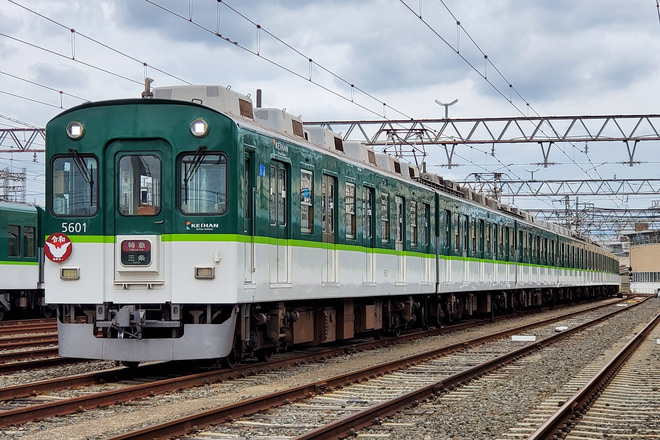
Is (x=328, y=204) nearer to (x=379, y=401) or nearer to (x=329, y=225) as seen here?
(x=329, y=225)

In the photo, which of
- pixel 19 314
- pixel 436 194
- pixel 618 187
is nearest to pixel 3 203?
pixel 19 314

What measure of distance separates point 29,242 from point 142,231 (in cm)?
1619

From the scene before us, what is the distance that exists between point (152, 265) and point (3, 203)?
15621mm

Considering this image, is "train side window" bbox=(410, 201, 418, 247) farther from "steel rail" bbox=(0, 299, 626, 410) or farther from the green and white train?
the green and white train

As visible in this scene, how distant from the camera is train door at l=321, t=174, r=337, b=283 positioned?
14.5 m

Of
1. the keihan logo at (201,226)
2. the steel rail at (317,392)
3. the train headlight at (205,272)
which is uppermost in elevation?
the keihan logo at (201,226)

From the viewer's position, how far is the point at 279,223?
42.3 ft

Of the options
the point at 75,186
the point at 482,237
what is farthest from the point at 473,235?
the point at 75,186

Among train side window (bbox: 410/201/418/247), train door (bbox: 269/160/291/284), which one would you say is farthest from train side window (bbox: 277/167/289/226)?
train side window (bbox: 410/201/418/247)

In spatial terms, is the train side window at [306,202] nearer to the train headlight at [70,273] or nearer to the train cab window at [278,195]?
the train cab window at [278,195]

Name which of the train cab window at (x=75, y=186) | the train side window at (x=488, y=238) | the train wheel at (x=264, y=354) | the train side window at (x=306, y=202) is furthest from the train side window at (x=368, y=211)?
the train side window at (x=488, y=238)

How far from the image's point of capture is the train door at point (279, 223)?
12.6 metres

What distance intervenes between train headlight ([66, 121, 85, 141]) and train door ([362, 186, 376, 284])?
595cm

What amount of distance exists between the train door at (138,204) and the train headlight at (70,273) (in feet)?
1.60
